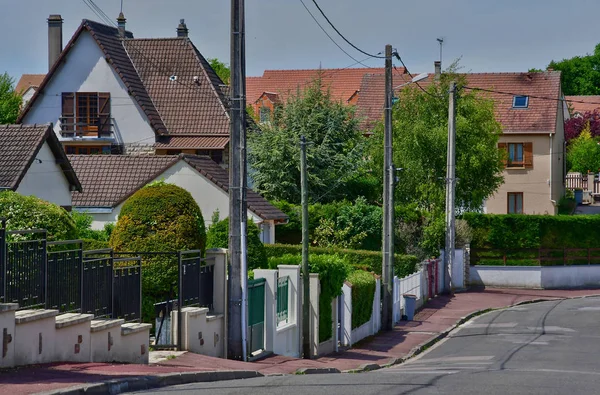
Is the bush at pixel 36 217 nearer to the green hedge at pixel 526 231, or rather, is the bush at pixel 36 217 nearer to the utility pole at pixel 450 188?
the utility pole at pixel 450 188

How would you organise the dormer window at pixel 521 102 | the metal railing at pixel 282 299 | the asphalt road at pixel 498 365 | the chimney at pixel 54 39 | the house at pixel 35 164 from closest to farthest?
the asphalt road at pixel 498 365, the metal railing at pixel 282 299, the house at pixel 35 164, the chimney at pixel 54 39, the dormer window at pixel 521 102

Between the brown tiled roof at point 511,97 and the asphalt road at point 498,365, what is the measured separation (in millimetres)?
21244

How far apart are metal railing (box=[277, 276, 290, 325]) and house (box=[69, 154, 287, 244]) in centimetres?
1675

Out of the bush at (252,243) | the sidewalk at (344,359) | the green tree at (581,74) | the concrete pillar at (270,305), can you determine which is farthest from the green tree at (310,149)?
the green tree at (581,74)

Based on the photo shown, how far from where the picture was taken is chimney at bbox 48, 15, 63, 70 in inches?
2185

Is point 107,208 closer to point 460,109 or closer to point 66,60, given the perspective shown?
point 66,60

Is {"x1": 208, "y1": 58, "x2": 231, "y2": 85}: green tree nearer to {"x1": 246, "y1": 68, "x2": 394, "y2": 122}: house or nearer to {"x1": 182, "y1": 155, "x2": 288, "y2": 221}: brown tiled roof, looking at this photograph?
{"x1": 246, "y1": 68, "x2": 394, "y2": 122}: house

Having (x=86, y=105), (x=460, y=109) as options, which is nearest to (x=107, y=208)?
(x=86, y=105)

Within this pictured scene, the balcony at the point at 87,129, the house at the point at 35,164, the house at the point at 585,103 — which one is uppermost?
the house at the point at 585,103

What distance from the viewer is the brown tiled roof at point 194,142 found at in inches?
1956

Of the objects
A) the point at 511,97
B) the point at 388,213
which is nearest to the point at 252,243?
the point at 388,213

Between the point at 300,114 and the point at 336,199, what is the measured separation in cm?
492

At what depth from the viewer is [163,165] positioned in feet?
139

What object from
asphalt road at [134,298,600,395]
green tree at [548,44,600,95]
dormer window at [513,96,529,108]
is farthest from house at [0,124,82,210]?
green tree at [548,44,600,95]
